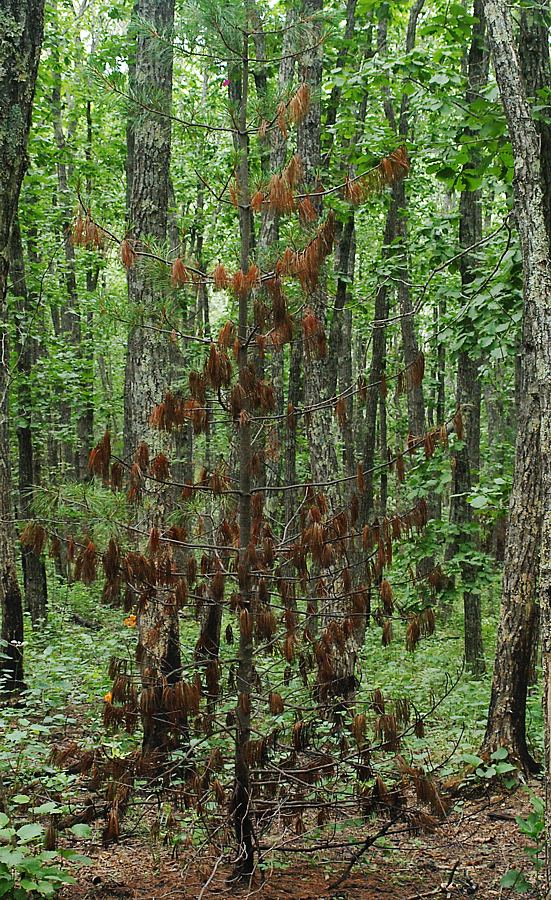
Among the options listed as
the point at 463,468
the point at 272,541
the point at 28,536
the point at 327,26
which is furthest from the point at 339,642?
the point at 463,468

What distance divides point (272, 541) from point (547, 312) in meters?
2.27

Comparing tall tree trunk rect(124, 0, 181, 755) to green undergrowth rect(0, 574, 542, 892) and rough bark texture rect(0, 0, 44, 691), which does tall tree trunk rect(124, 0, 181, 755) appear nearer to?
green undergrowth rect(0, 574, 542, 892)

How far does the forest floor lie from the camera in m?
4.94

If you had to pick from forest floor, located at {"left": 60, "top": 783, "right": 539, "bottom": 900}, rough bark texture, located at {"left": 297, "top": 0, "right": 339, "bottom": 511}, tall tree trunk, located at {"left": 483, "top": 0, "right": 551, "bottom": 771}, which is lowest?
forest floor, located at {"left": 60, "top": 783, "right": 539, "bottom": 900}

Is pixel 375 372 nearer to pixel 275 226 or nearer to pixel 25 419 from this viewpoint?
pixel 275 226

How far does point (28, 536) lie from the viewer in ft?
14.8

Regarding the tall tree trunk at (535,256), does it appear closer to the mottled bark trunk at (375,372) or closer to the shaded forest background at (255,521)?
the shaded forest background at (255,521)

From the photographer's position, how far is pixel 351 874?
5.50 meters

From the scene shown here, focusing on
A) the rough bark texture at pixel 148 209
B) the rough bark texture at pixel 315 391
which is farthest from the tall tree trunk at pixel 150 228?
the rough bark texture at pixel 315 391

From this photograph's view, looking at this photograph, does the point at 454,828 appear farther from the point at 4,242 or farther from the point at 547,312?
the point at 4,242

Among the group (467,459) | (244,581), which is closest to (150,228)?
(244,581)

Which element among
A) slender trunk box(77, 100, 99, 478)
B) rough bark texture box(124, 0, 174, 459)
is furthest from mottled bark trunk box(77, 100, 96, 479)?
rough bark texture box(124, 0, 174, 459)

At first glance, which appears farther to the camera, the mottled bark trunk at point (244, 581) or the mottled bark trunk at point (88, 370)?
the mottled bark trunk at point (88, 370)

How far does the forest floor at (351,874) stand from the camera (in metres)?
4.94
